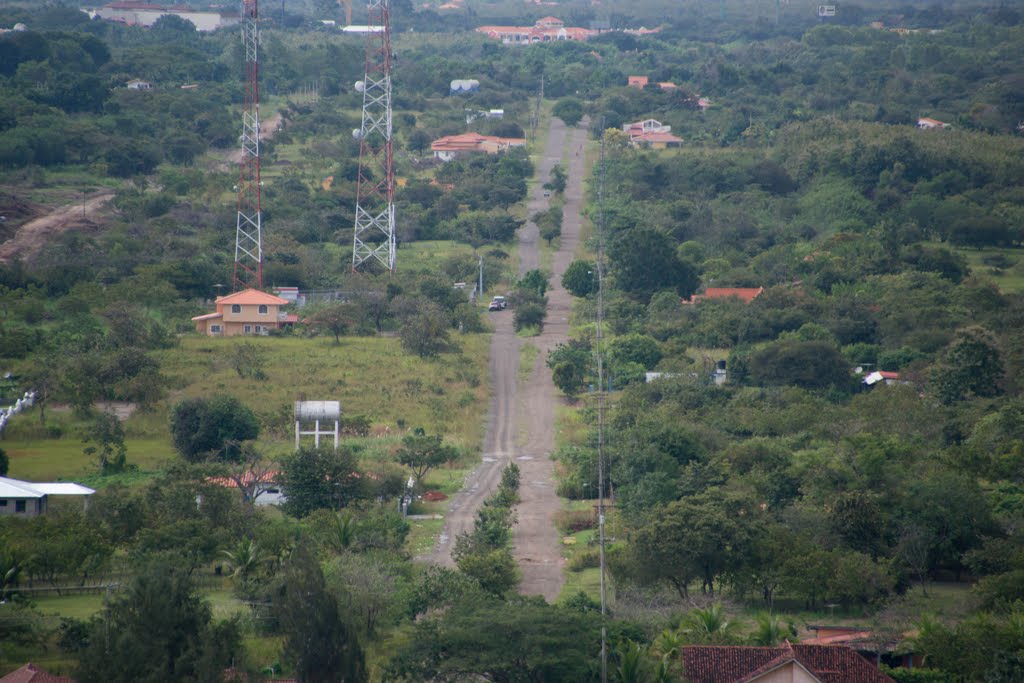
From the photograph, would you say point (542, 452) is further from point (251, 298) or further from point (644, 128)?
point (644, 128)

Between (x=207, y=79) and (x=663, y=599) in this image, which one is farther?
(x=207, y=79)

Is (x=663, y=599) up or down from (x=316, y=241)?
up

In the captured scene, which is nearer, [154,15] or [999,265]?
[999,265]

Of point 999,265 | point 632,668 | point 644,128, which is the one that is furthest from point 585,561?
point 644,128

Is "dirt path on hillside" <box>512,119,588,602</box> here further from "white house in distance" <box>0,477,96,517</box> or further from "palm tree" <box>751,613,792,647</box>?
"white house in distance" <box>0,477,96,517</box>

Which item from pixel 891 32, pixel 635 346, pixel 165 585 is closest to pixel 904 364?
pixel 635 346

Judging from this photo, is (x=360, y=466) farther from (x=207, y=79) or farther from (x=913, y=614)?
(x=207, y=79)

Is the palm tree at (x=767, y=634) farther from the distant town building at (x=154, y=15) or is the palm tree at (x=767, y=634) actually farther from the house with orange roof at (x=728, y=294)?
the distant town building at (x=154, y=15)
